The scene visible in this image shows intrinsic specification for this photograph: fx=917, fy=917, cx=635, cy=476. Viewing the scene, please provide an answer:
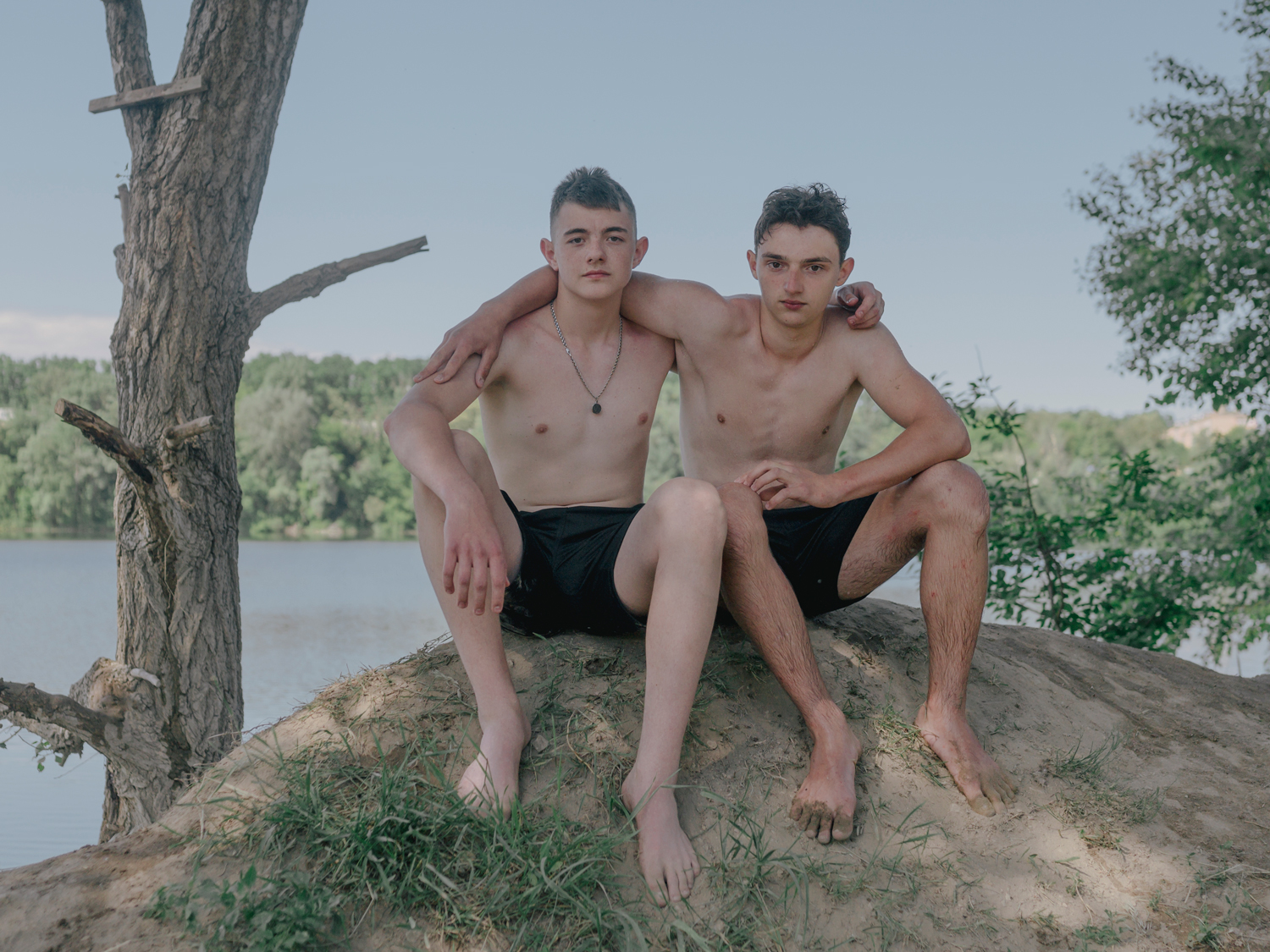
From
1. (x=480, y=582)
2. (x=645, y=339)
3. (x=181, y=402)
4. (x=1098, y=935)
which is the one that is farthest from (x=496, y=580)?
(x=181, y=402)

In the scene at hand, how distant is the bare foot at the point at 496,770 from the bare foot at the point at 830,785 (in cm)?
75

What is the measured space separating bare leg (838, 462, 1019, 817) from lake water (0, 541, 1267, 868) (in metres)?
1.68

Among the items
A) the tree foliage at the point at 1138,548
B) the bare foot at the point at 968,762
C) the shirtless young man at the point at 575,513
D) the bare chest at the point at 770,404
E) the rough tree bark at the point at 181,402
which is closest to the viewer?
the shirtless young man at the point at 575,513

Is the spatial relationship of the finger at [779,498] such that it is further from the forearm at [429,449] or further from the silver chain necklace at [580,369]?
the forearm at [429,449]

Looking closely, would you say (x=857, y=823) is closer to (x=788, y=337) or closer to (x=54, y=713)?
(x=788, y=337)

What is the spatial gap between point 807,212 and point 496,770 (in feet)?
6.25

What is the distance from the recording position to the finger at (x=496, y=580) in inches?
88.4

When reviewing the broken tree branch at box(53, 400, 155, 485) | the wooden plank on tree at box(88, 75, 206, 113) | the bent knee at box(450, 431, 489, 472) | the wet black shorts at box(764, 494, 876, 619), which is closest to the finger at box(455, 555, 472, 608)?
the bent knee at box(450, 431, 489, 472)

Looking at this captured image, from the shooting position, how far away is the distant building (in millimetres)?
6571

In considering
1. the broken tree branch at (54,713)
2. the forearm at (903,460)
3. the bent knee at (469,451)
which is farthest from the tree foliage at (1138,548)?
the broken tree branch at (54,713)

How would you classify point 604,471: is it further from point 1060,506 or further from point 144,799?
point 1060,506

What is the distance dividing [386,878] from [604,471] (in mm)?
1392

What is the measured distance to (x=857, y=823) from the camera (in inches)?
98.4

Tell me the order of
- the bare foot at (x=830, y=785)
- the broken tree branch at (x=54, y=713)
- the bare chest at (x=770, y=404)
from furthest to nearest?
the broken tree branch at (x=54, y=713), the bare chest at (x=770, y=404), the bare foot at (x=830, y=785)
